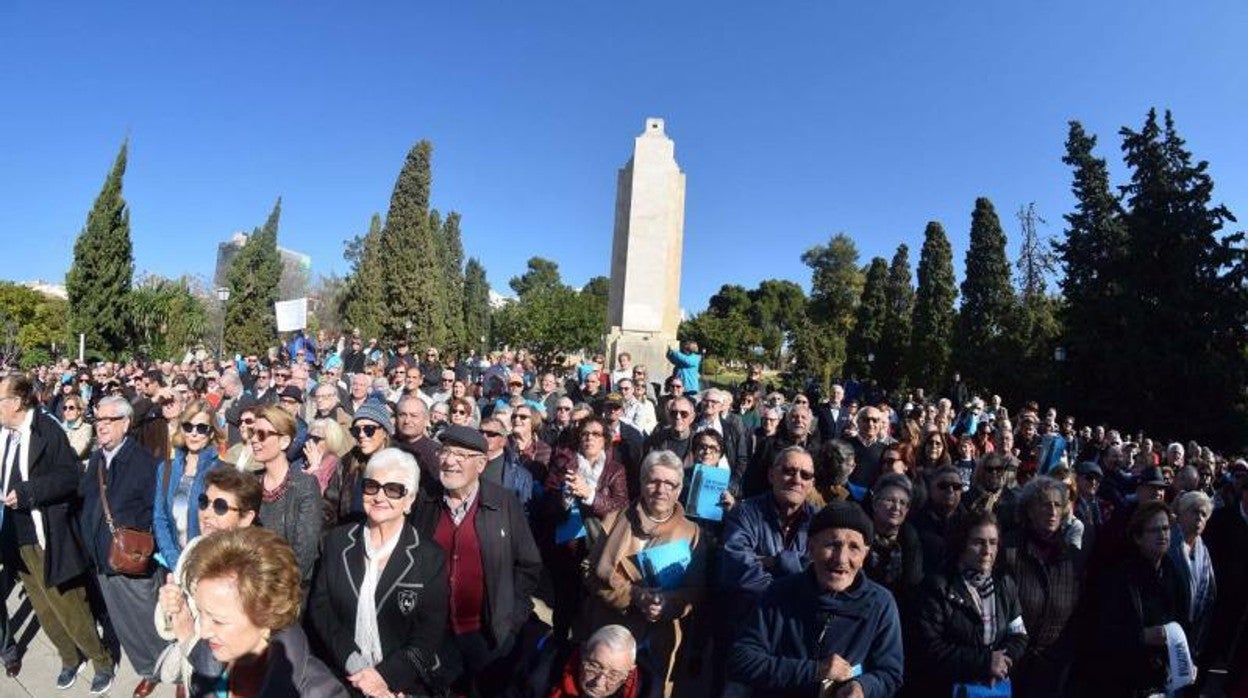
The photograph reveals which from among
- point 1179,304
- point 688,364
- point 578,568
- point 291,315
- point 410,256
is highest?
point 410,256

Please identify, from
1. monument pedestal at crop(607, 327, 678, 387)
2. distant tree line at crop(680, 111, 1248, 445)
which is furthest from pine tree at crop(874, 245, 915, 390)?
monument pedestal at crop(607, 327, 678, 387)

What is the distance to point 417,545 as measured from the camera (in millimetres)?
2916

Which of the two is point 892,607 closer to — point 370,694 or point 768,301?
point 370,694

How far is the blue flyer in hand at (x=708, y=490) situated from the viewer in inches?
166

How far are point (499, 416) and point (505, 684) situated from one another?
2275 mm

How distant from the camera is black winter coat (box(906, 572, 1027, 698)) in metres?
3.06

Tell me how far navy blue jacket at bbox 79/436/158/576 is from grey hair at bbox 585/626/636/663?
3.21 m

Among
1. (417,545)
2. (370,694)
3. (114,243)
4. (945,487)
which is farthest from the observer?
(114,243)

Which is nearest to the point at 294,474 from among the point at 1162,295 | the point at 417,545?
the point at 417,545

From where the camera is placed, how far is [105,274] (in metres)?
30.0

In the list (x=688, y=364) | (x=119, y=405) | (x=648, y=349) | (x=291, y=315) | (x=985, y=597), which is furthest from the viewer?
(x=291, y=315)

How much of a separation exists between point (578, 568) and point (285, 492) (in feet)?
6.01

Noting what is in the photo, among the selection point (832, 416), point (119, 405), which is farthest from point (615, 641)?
point (832, 416)

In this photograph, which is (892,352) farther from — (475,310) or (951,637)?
(475,310)
